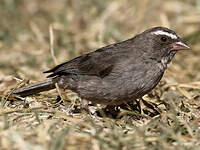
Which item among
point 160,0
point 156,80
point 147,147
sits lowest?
point 147,147

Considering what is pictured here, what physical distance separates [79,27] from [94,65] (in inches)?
176

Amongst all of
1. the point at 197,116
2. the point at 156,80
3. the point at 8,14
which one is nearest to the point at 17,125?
the point at 156,80

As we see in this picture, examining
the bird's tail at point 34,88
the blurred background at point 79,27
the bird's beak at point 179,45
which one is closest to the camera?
the bird's beak at point 179,45

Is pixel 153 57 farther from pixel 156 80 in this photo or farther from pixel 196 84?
pixel 196 84

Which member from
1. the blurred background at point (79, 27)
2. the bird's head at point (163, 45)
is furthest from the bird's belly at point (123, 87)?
the blurred background at point (79, 27)

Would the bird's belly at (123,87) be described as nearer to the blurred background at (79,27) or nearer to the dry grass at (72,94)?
the dry grass at (72,94)

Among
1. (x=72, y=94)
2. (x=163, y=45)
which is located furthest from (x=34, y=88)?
(x=163, y=45)

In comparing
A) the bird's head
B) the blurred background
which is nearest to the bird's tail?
the blurred background

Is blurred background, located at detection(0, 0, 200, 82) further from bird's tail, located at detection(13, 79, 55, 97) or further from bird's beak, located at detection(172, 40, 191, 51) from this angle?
bird's beak, located at detection(172, 40, 191, 51)

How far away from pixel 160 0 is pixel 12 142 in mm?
8066

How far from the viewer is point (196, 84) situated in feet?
23.9

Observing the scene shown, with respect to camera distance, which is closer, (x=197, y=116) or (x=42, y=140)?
(x=42, y=140)

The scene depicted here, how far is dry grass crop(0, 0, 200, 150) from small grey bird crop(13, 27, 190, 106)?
0.24 metres

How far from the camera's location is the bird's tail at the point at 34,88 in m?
6.46
